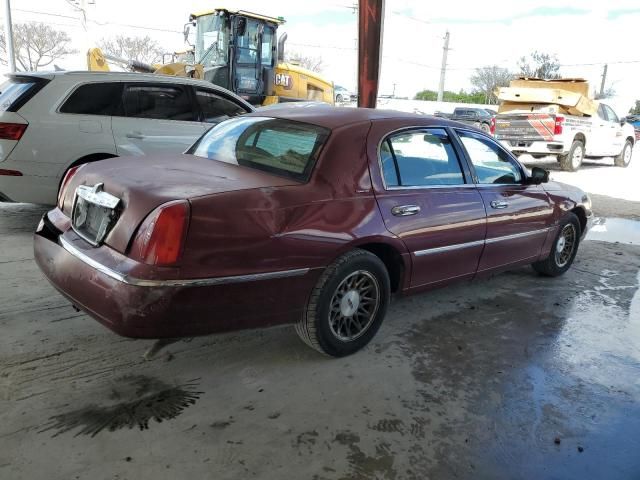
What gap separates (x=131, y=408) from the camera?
278 cm

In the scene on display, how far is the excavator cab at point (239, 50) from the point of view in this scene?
12547mm

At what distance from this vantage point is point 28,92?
5383 millimetres

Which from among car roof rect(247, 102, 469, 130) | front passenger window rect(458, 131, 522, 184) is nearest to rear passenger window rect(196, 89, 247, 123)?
car roof rect(247, 102, 469, 130)

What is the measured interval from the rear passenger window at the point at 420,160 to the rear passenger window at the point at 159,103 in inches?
138

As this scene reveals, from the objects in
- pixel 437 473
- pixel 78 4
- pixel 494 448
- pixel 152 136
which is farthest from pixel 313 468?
pixel 78 4

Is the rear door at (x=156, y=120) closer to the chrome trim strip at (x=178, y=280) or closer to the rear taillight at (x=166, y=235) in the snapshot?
the chrome trim strip at (x=178, y=280)

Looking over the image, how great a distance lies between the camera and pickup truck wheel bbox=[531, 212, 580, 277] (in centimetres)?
520

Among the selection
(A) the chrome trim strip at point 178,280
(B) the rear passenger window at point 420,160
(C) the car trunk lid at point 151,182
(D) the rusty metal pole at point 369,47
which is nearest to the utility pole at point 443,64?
(D) the rusty metal pole at point 369,47

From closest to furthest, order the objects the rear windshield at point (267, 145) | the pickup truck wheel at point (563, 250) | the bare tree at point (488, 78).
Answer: the rear windshield at point (267, 145), the pickup truck wheel at point (563, 250), the bare tree at point (488, 78)

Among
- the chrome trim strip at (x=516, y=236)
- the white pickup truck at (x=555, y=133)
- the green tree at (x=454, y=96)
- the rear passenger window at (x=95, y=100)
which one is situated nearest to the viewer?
the chrome trim strip at (x=516, y=236)

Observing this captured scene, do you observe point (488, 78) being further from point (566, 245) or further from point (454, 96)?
point (566, 245)

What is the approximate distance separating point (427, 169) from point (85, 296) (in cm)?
237

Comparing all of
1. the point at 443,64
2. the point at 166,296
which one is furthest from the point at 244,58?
the point at 443,64

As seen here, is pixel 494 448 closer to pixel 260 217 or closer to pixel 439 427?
pixel 439 427
